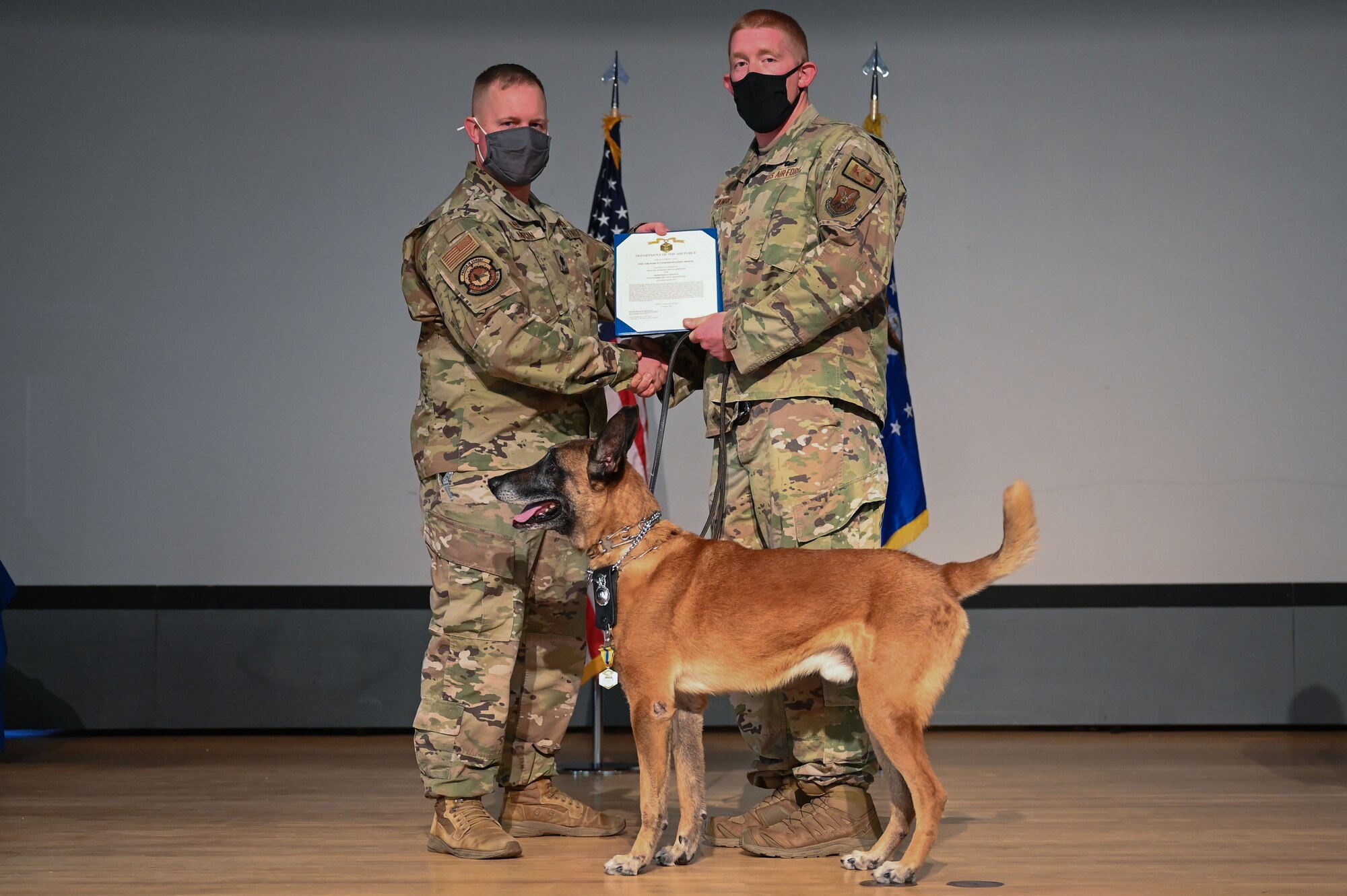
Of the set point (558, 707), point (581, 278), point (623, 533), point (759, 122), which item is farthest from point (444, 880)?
point (759, 122)

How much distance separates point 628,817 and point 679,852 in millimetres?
883

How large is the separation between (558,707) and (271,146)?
13.3ft

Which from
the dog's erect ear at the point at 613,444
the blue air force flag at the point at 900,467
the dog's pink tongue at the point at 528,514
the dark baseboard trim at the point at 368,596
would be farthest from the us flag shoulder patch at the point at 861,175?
the dark baseboard trim at the point at 368,596

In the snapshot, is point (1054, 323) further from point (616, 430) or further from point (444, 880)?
point (444, 880)

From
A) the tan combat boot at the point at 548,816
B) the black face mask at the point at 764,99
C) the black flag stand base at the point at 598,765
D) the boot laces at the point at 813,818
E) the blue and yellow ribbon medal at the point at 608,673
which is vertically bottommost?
the black flag stand base at the point at 598,765

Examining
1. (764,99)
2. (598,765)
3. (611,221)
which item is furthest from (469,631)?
(611,221)

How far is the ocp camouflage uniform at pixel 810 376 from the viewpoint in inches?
136

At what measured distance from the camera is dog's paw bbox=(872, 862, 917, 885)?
307 centimetres

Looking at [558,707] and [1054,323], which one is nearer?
[558,707]

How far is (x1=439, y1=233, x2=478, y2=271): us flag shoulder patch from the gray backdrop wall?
3000 mm

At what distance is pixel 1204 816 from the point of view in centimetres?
411

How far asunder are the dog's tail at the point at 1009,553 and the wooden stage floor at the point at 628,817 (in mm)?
784

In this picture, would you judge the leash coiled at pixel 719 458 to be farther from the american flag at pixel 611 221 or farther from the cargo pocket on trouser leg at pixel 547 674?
the american flag at pixel 611 221

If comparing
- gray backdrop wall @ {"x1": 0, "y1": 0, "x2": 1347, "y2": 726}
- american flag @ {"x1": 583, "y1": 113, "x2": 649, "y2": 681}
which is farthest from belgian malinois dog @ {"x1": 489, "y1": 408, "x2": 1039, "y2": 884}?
gray backdrop wall @ {"x1": 0, "y1": 0, "x2": 1347, "y2": 726}
